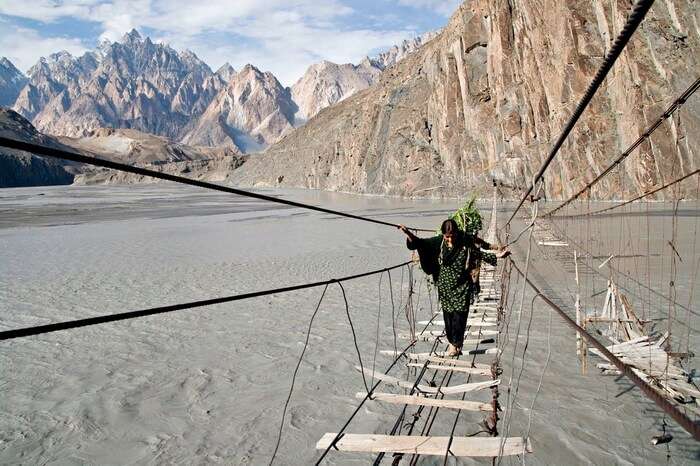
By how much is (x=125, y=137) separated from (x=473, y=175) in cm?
17952

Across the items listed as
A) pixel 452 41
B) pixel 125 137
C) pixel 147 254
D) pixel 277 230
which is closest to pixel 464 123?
pixel 452 41

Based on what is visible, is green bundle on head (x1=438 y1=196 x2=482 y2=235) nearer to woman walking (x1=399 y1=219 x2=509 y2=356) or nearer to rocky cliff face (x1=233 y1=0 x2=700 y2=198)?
woman walking (x1=399 y1=219 x2=509 y2=356)

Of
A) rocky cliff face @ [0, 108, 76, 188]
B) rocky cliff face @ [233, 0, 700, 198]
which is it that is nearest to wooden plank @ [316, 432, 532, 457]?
rocky cliff face @ [233, 0, 700, 198]

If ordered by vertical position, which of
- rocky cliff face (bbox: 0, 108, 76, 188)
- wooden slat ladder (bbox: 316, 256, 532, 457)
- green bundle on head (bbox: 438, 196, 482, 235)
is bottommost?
wooden slat ladder (bbox: 316, 256, 532, 457)

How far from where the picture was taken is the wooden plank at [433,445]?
332cm

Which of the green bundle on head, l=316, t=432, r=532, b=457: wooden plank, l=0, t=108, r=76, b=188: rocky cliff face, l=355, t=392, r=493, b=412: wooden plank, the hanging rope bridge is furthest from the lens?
l=0, t=108, r=76, b=188: rocky cliff face

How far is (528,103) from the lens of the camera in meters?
41.8

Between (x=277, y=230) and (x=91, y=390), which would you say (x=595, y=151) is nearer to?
(x=277, y=230)

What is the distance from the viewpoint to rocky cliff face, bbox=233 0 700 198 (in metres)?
31.0

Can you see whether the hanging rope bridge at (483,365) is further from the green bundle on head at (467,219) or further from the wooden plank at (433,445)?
the green bundle on head at (467,219)

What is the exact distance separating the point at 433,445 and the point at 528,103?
43233 millimetres

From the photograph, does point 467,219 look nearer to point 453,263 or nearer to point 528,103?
point 453,263

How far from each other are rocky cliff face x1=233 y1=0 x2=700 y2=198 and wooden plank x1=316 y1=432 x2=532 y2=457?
20996 millimetres

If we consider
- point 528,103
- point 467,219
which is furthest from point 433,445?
point 528,103
